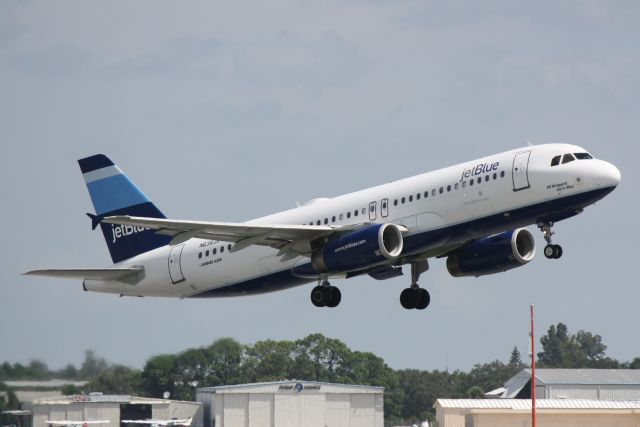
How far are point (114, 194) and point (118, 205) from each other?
0.62m

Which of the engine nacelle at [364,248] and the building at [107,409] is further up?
the engine nacelle at [364,248]

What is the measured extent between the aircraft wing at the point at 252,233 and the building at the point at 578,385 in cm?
5890

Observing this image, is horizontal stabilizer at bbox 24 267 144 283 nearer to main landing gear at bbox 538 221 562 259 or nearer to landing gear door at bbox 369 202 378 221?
landing gear door at bbox 369 202 378 221

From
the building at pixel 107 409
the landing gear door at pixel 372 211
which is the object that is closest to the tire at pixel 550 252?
the landing gear door at pixel 372 211

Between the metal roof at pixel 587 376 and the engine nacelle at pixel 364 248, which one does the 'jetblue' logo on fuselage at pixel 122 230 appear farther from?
the metal roof at pixel 587 376

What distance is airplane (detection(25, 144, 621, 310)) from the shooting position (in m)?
52.2

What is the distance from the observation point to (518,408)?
85500 mm

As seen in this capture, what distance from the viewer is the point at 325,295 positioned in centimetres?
5809

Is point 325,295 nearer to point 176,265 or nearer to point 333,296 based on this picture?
point 333,296

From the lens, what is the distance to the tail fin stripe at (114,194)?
6606 centimetres

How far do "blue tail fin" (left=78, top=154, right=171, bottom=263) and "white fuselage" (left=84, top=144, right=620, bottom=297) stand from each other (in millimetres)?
5299

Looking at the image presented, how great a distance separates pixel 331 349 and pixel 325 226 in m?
74.3

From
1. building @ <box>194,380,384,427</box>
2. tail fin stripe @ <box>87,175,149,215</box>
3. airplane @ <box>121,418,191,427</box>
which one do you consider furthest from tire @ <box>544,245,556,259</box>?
airplane @ <box>121,418,191,427</box>

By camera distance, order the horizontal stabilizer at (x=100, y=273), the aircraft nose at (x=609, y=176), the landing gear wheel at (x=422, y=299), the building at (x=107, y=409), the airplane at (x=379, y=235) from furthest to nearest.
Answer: the building at (x=107, y=409) → the landing gear wheel at (x=422, y=299) → the horizontal stabilizer at (x=100, y=273) → the airplane at (x=379, y=235) → the aircraft nose at (x=609, y=176)
